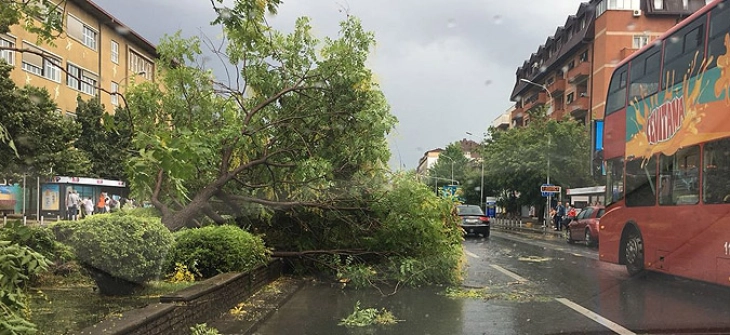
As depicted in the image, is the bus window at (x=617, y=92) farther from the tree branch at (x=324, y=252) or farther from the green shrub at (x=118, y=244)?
the green shrub at (x=118, y=244)

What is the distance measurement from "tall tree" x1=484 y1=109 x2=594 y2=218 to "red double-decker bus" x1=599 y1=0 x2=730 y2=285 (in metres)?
22.9

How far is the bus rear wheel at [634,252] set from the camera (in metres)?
11.0

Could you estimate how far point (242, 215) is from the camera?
10.6 m

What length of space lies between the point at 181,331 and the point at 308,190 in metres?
4.64

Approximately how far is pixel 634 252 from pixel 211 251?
7.90m

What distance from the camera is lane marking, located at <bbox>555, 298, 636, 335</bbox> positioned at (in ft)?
21.2

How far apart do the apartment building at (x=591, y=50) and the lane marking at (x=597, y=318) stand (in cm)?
2437

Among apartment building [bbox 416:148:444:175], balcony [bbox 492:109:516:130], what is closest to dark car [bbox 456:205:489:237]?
apartment building [bbox 416:148:444:175]

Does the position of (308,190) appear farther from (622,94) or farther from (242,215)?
(622,94)

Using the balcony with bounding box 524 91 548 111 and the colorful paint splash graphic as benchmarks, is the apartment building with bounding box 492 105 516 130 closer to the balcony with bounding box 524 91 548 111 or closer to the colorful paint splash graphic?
the balcony with bounding box 524 91 548 111

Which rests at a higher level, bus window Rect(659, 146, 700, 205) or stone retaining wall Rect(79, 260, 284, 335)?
bus window Rect(659, 146, 700, 205)

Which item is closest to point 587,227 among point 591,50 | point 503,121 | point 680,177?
point 680,177

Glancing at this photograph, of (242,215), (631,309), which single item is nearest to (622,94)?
(631,309)

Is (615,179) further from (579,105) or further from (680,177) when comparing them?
(579,105)
